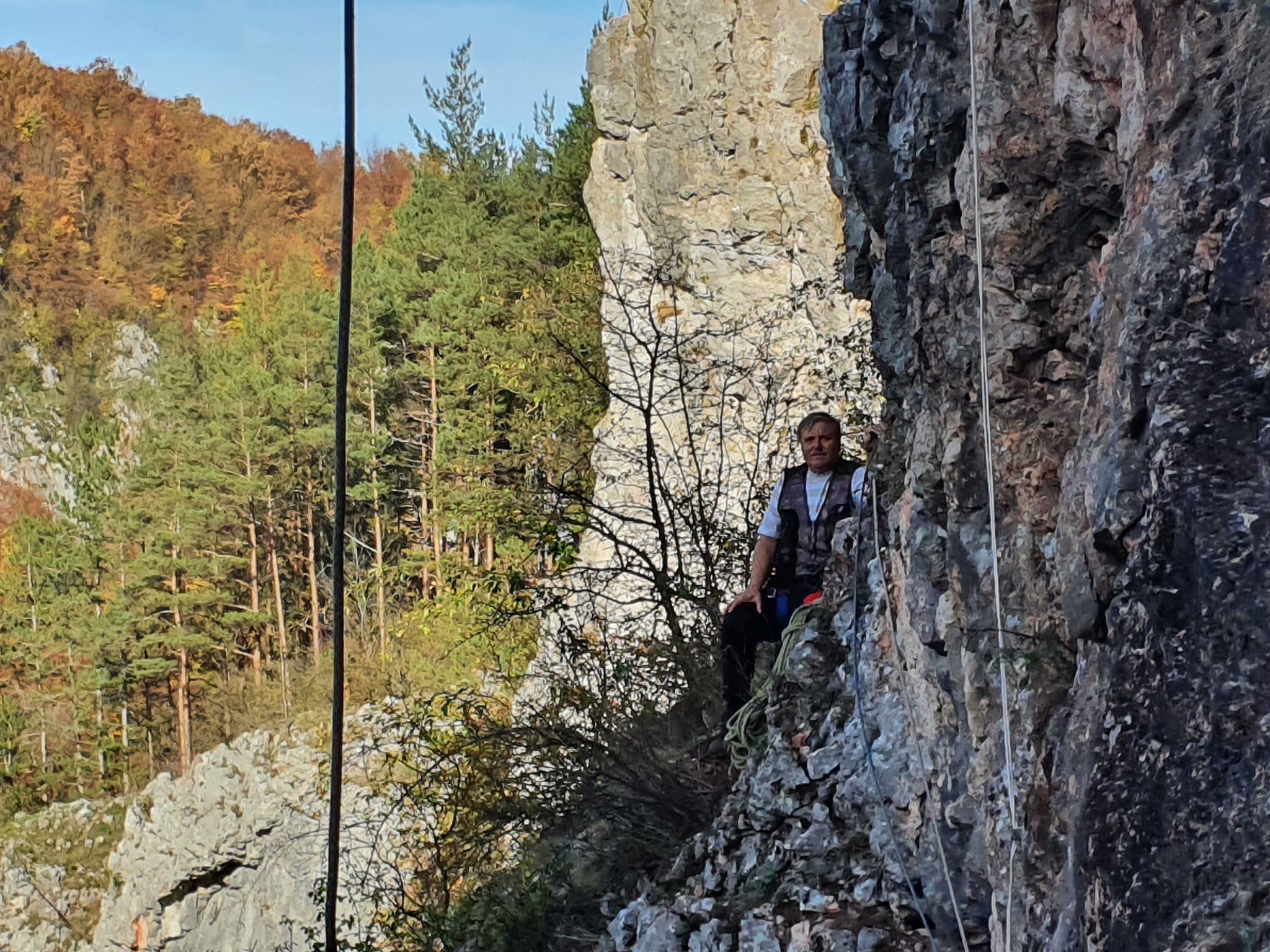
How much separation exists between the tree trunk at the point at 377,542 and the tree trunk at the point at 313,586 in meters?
1.40

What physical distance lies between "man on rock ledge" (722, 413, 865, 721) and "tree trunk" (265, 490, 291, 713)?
2213cm

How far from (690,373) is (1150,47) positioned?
5.94 metres

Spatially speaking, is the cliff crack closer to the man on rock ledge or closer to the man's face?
the man on rock ledge

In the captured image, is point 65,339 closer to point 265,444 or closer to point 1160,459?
point 265,444

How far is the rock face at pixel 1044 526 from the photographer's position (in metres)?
1.84

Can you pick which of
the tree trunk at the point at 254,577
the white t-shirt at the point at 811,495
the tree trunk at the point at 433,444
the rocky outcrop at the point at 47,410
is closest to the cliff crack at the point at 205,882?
the tree trunk at the point at 433,444

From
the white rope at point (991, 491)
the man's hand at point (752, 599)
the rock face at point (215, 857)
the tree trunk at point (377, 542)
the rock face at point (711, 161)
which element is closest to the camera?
the white rope at point (991, 491)

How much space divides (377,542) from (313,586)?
2700 mm

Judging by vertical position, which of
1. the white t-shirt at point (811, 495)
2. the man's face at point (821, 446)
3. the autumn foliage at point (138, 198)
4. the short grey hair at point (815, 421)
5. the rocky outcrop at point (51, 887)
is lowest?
the rocky outcrop at point (51, 887)

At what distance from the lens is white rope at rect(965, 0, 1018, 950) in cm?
242

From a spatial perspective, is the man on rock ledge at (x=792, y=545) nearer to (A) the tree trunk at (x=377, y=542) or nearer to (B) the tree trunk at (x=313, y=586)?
(A) the tree trunk at (x=377, y=542)

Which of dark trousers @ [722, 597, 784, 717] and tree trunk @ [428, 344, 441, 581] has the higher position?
tree trunk @ [428, 344, 441, 581]

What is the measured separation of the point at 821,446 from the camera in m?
4.77

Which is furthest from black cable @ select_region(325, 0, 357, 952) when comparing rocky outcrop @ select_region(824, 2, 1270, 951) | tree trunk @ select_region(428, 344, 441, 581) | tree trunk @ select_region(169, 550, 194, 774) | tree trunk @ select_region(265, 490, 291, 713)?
tree trunk @ select_region(169, 550, 194, 774)
